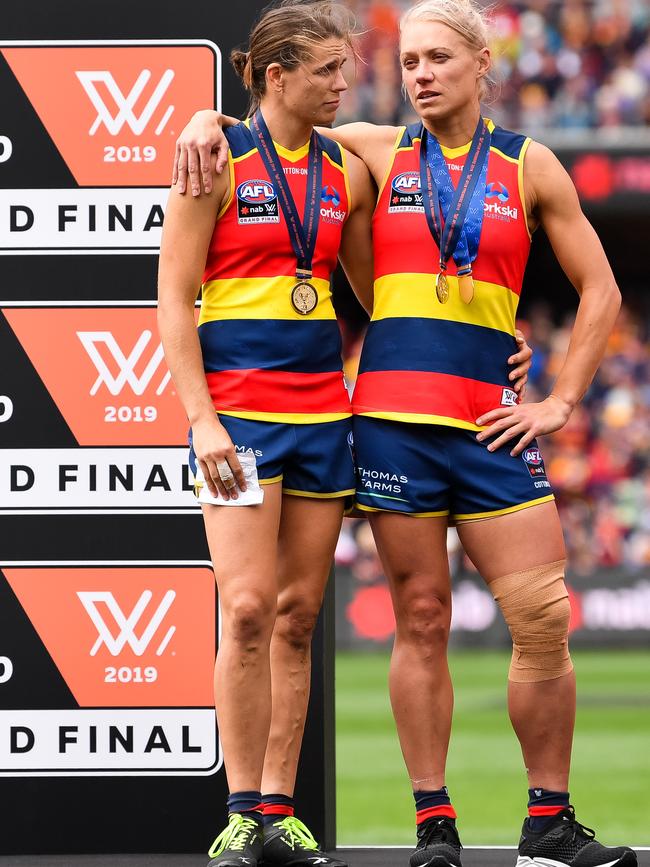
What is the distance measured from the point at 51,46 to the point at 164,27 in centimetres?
35

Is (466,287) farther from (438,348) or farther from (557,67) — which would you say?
(557,67)

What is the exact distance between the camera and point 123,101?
4.09m

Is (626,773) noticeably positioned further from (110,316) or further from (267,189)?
(267,189)

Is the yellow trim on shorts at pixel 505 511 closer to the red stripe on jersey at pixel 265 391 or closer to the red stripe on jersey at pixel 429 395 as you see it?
the red stripe on jersey at pixel 429 395

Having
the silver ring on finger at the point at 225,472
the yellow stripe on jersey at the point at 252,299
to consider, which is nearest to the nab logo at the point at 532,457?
the yellow stripe on jersey at the point at 252,299

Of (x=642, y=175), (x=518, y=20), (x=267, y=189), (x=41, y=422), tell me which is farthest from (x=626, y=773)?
(x=518, y=20)

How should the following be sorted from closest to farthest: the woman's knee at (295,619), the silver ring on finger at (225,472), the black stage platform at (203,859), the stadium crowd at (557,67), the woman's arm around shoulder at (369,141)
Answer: the silver ring on finger at (225,472) < the woman's knee at (295,619) < the woman's arm around shoulder at (369,141) < the black stage platform at (203,859) < the stadium crowd at (557,67)

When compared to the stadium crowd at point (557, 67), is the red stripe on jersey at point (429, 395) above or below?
below

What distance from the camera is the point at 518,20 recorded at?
59.2ft

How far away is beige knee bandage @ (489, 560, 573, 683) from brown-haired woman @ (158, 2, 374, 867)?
0.46 m

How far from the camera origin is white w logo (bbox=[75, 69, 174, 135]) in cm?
409

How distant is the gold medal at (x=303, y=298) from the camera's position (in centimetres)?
326

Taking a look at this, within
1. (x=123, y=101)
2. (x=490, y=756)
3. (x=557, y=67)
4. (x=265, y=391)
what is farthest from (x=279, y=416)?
(x=557, y=67)

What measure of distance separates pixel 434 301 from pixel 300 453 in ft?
1.64
